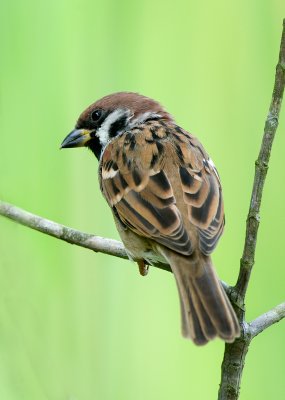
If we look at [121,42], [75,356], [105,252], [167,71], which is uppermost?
[121,42]

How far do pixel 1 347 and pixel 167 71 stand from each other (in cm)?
157

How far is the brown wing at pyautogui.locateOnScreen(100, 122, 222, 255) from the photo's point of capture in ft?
6.77

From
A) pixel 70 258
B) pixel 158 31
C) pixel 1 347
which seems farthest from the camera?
pixel 158 31

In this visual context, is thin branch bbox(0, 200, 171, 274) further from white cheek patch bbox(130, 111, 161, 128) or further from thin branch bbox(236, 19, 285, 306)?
white cheek patch bbox(130, 111, 161, 128)

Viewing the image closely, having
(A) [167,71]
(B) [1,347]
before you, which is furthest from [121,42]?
(B) [1,347]

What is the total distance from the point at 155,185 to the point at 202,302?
1.98 feet

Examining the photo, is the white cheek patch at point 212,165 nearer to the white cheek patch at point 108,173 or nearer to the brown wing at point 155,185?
the brown wing at point 155,185

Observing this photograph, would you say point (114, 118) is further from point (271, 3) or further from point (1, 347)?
point (1, 347)

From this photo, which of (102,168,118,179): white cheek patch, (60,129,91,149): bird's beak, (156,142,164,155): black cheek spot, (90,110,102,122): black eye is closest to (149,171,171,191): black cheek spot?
(156,142,164,155): black cheek spot

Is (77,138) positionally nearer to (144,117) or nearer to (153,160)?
(144,117)

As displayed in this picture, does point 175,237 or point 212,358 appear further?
point 212,358

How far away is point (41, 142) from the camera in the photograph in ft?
6.57

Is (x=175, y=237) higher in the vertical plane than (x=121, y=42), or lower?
lower

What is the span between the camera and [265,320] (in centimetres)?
175
